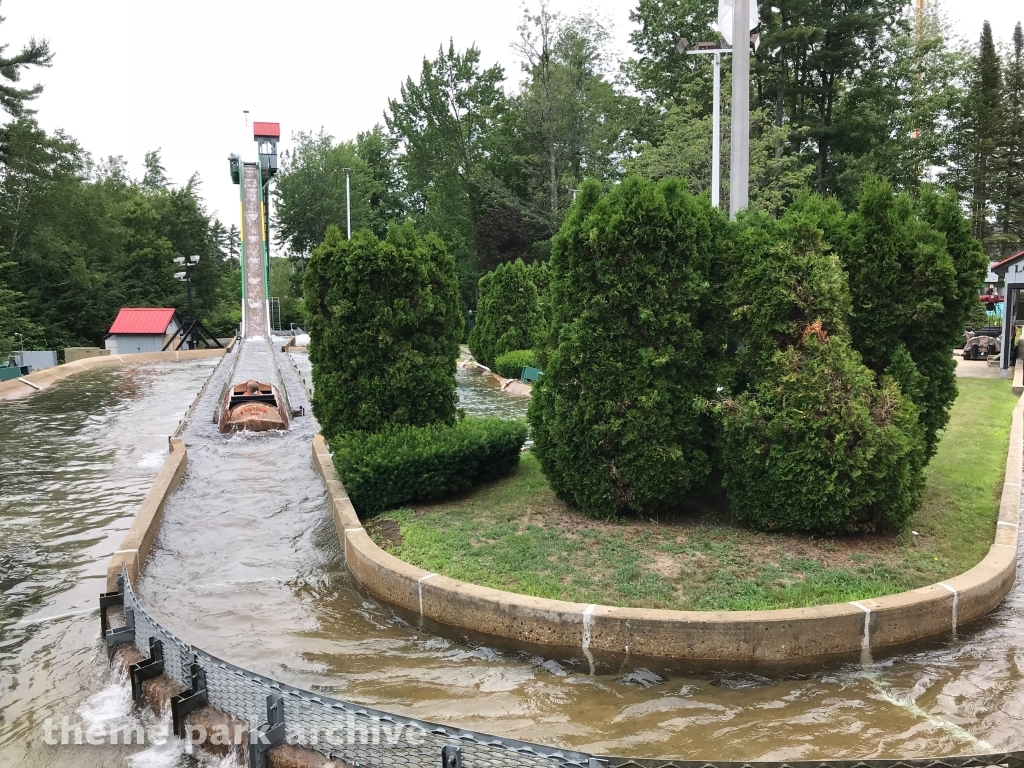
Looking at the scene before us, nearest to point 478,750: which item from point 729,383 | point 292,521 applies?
point 729,383

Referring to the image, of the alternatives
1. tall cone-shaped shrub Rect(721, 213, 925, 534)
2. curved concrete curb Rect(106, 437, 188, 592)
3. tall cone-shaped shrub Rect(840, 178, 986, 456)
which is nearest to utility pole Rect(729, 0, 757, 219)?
tall cone-shaped shrub Rect(721, 213, 925, 534)

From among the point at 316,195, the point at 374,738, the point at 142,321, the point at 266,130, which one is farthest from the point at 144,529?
the point at 316,195

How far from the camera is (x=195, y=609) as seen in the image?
248 inches

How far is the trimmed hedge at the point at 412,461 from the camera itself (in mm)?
7934

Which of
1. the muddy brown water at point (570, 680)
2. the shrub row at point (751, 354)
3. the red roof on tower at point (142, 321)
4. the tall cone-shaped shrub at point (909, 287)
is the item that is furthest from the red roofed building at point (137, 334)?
the tall cone-shaped shrub at point (909, 287)

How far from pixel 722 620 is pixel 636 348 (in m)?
2.75

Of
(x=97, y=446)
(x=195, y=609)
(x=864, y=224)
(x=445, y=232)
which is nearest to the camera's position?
(x=195, y=609)

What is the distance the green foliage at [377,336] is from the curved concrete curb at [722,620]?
3606mm

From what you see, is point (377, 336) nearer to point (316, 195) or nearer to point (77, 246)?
point (77, 246)

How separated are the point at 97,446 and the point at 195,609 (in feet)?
29.4

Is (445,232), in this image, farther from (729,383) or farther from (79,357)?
(729,383)

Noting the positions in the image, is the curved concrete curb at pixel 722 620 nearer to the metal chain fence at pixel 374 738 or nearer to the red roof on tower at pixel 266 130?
the metal chain fence at pixel 374 738

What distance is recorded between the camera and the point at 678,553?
6230 millimetres

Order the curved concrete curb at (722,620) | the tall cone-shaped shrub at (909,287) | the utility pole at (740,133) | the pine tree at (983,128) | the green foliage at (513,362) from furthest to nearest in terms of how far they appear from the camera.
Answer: the pine tree at (983,128) < the green foliage at (513,362) < the utility pole at (740,133) < the tall cone-shaped shrub at (909,287) < the curved concrete curb at (722,620)
